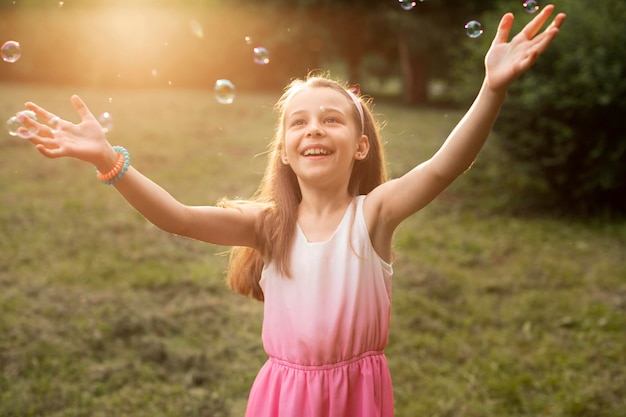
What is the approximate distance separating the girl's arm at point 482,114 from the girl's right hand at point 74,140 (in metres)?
0.82

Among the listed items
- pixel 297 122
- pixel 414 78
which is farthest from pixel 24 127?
pixel 414 78

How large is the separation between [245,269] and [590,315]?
3.06m

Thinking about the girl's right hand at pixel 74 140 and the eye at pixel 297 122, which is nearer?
the girl's right hand at pixel 74 140

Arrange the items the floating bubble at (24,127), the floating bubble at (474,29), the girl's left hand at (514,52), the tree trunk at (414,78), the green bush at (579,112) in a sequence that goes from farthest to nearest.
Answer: the tree trunk at (414,78) < the green bush at (579,112) < the floating bubble at (474,29) < the floating bubble at (24,127) < the girl's left hand at (514,52)

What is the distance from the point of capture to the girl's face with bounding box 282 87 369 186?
72.6 inches

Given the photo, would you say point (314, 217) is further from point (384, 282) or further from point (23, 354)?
point (23, 354)

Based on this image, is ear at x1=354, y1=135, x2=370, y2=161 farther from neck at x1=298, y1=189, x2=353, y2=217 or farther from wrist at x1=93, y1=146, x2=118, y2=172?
wrist at x1=93, y1=146, x2=118, y2=172

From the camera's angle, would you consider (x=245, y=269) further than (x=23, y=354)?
No

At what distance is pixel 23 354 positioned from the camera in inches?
141

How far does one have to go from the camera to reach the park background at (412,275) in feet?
11.3

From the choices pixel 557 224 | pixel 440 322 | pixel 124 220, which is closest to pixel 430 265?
pixel 440 322

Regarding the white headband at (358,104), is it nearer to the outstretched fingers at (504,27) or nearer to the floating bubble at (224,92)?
the outstretched fingers at (504,27)

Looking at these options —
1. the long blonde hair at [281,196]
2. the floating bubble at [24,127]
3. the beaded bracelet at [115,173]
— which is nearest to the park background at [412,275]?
the long blonde hair at [281,196]

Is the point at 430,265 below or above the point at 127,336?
above
